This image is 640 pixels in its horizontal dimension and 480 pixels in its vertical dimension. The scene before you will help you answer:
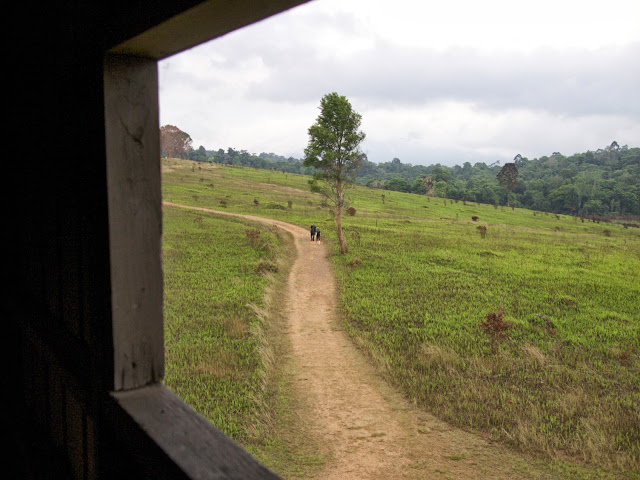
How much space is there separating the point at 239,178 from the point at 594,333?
52.6m

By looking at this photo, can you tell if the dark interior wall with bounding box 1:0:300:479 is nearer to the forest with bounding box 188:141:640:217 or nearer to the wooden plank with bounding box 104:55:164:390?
the wooden plank with bounding box 104:55:164:390

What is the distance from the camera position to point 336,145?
2316cm

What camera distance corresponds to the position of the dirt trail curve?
618 centimetres

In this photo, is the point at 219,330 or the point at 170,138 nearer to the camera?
the point at 170,138

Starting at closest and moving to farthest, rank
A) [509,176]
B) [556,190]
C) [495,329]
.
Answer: [495,329] → [509,176] → [556,190]

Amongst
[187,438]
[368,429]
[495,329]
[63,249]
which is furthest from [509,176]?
[187,438]

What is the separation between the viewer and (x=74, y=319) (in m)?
1.89

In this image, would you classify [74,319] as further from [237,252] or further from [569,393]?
Result: [237,252]

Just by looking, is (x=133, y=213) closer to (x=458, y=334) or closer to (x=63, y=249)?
(x=63, y=249)

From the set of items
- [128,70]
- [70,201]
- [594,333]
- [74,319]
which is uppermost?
[128,70]

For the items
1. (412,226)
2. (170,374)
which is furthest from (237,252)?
(412,226)

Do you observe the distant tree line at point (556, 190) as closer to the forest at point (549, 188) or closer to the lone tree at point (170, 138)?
the forest at point (549, 188)

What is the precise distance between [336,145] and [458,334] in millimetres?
14167

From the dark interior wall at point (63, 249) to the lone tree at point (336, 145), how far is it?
19779 millimetres
